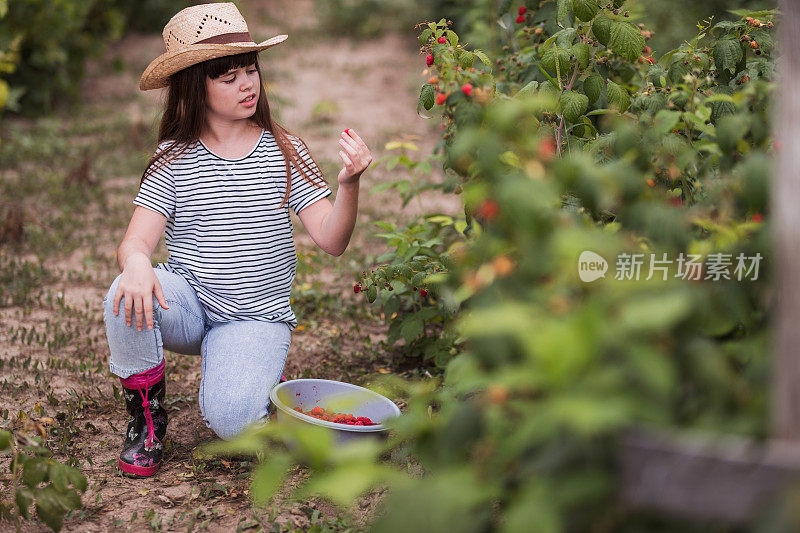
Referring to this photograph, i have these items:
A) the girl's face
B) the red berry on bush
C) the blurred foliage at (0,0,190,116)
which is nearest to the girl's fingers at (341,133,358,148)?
the girl's face

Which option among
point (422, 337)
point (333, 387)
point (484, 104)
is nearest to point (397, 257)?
point (422, 337)

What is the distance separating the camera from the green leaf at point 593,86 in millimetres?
2281

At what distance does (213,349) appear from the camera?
2.39 meters

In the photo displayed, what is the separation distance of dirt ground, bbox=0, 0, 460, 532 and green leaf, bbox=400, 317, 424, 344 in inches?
11.2

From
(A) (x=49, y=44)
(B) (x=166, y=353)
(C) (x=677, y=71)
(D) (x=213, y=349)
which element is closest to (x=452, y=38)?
(C) (x=677, y=71)

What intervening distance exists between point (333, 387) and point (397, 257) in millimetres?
551

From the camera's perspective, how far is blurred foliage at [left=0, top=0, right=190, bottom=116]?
529 centimetres

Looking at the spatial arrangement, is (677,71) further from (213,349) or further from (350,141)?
(213,349)

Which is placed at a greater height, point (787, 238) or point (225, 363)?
point (787, 238)

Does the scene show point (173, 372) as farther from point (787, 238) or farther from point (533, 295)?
point (787, 238)

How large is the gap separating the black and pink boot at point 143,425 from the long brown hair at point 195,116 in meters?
0.63

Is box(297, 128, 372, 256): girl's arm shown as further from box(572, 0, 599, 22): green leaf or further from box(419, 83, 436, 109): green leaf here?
box(572, 0, 599, 22): green leaf

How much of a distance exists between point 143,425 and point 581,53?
1.70 m

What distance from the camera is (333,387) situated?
8.00 feet
